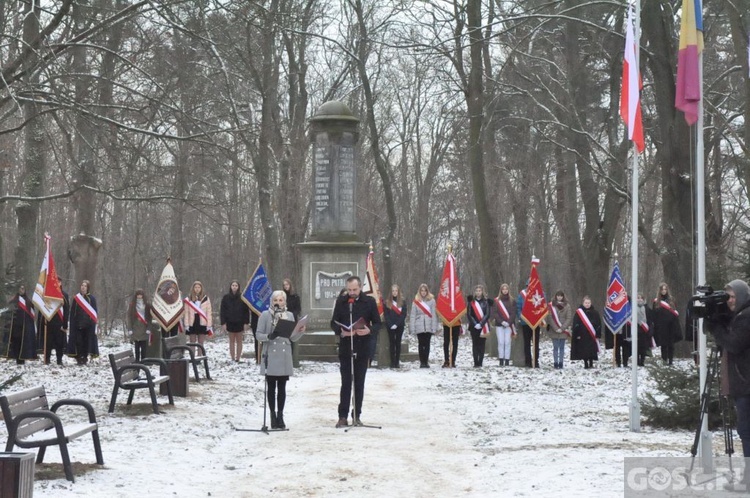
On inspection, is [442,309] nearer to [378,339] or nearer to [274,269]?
[378,339]

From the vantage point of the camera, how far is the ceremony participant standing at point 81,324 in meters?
23.8

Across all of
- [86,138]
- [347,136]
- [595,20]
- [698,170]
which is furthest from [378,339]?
[698,170]

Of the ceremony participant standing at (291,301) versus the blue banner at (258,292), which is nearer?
the ceremony participant standing at (291,301)

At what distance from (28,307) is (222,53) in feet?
35.9

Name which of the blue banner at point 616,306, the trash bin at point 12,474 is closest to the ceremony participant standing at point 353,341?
the trash bin at point 12,474

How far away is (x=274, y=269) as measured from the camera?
31.5m

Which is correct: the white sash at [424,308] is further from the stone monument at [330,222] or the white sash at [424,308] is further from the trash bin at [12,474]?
the trash bin at [12,474]

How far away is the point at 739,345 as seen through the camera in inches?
353

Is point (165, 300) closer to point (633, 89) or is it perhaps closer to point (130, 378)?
point (130, 378)

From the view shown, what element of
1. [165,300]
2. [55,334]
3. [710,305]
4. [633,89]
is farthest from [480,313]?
[710,305]

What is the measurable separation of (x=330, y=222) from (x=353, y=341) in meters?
13.8

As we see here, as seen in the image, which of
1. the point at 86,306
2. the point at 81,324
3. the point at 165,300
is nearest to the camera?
the point at 165,300

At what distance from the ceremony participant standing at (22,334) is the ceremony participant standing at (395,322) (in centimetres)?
759

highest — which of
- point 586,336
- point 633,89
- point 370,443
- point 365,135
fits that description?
point 365,135
